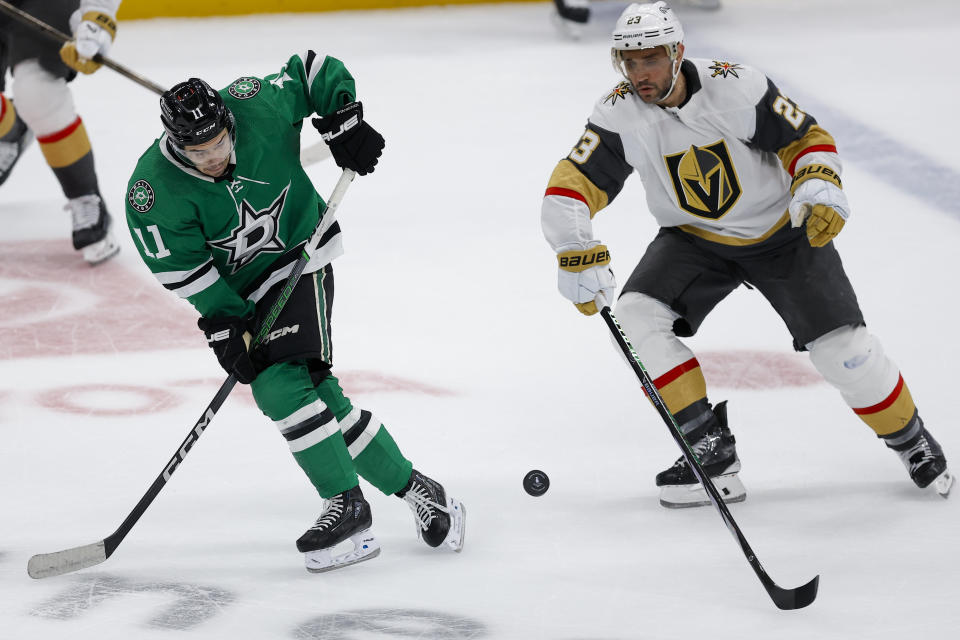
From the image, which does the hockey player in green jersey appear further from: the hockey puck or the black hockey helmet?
the hockey puck

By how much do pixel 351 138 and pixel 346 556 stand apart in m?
0.86

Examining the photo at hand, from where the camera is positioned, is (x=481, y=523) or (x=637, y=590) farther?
(x=481, y=523)

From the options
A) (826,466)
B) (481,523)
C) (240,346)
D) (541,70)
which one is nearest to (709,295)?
(826,466)

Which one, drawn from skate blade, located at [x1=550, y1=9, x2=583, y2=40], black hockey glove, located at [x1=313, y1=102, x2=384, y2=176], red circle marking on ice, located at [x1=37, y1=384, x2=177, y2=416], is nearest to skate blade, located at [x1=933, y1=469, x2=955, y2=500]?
black hockey glove, located at [x1=313, y1=102, x2=384, y2=176]

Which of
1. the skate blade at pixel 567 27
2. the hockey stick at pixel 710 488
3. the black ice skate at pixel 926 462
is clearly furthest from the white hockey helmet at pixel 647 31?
the skate blade at pixel 567 27

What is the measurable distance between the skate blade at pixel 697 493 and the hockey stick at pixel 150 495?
38.0 inches

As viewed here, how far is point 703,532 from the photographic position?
2.86 meters

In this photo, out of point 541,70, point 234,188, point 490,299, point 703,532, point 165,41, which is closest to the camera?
point 234,188

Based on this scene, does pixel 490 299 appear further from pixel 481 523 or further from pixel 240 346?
pixel 240 346

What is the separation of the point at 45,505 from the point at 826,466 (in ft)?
5.95

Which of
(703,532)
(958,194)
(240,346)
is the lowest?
(958,194)

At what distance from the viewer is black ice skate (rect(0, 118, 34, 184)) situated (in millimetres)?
4910

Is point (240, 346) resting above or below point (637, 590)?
above

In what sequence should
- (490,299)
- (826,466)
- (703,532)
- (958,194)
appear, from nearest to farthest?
(703,532), (826,466), (490,299), (958,194)
